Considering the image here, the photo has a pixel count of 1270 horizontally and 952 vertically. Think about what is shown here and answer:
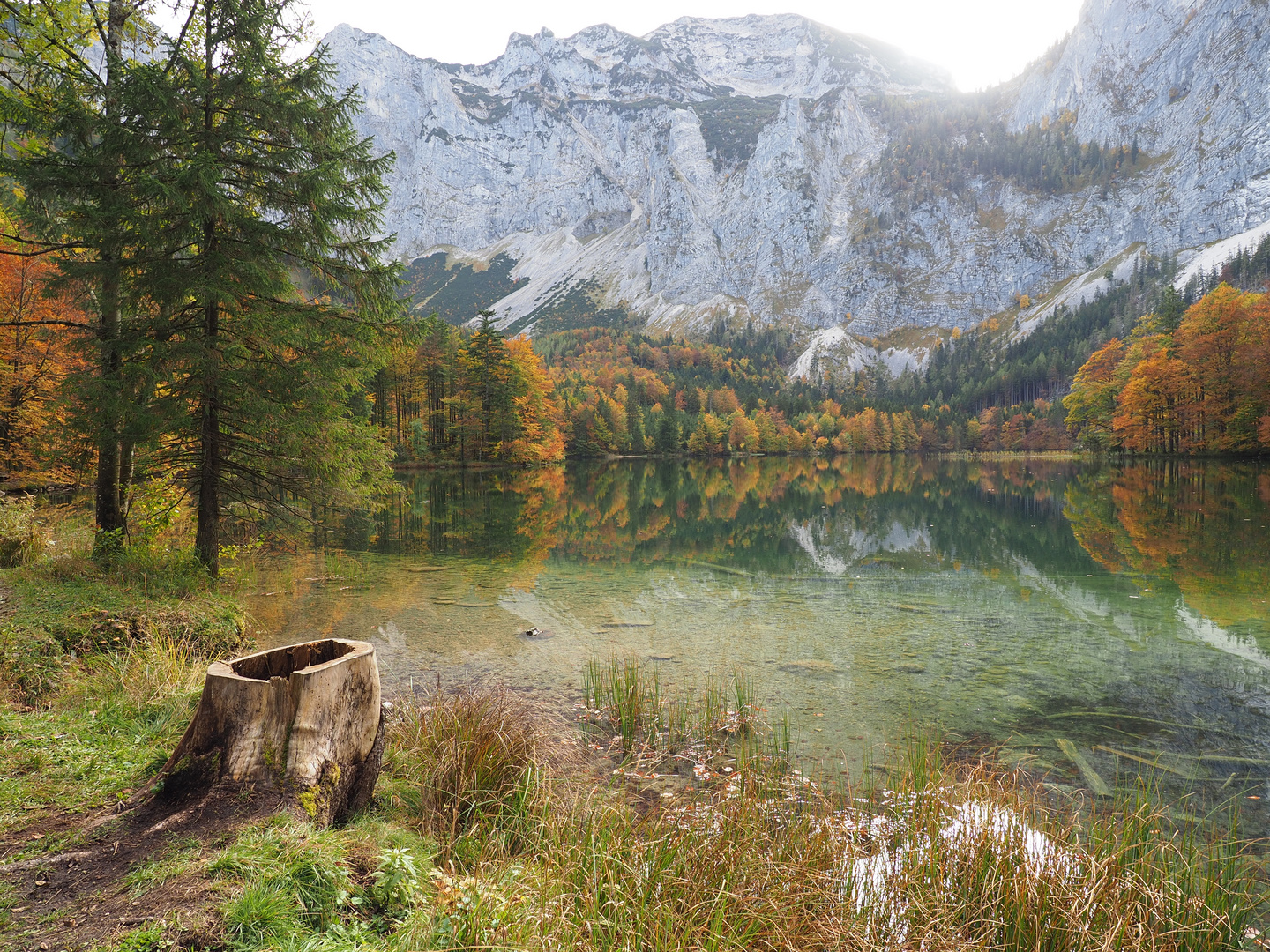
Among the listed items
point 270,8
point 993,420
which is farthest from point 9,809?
point 993,420

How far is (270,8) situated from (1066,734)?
1274cm

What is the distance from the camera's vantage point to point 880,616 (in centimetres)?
1052

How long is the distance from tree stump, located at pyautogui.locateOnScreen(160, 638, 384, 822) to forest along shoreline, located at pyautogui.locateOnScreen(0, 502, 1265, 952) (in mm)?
132


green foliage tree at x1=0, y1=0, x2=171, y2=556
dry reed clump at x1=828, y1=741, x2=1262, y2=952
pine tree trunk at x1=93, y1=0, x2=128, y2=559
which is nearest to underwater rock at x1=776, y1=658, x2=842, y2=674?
dry reed clump at x1=828, y1=741, x2=1262, y2=952

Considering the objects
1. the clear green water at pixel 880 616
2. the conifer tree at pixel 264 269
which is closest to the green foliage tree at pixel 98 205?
the conifer tree at pixel 264 269

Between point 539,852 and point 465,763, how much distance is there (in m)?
0.95

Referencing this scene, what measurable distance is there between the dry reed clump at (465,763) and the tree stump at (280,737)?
0.74 m

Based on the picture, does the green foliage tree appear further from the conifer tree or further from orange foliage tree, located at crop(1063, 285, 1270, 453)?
orange foliage tree, located at crop(1063, 285, 1270, 453)

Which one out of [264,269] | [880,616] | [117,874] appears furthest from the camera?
[880,616]

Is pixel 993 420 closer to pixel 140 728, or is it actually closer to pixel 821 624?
pixel 821 624

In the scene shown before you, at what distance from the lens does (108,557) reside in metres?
8.04

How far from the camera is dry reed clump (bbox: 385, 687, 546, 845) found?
404 cm

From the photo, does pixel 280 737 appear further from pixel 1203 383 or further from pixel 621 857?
pixel 1203 383

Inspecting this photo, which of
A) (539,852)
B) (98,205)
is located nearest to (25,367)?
(98,205)
